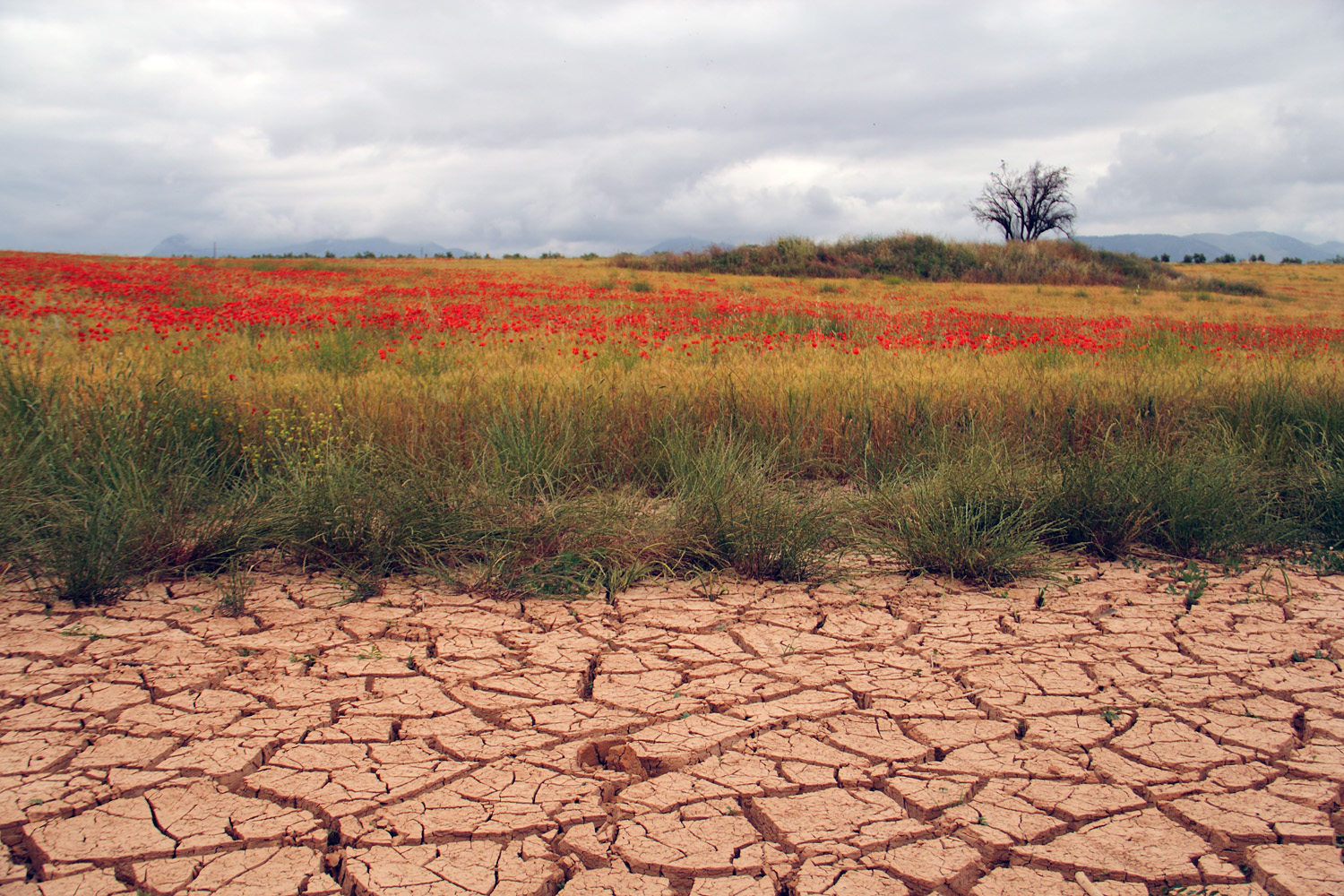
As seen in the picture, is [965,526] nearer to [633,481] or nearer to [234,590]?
→ [633,481]

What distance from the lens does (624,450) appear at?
4.73 meters

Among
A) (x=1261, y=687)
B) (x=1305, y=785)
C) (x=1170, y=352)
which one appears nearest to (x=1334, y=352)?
(x=1170, y=352)

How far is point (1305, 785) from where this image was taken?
2.12m

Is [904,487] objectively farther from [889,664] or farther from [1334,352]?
[1334,352]

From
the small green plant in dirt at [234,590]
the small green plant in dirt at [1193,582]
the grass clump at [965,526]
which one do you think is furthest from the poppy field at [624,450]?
the small green plant in dirt at [1193,582]

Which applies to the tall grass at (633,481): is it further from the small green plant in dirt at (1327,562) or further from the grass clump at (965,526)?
the small green plant in dirt at (1327,562)

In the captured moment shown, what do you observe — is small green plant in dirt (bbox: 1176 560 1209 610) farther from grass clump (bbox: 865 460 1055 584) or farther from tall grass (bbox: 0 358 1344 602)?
grass clump (bbox: 865 460 1055 584)

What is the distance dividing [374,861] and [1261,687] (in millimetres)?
2873

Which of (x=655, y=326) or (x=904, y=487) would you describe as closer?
(x=904, y=487)

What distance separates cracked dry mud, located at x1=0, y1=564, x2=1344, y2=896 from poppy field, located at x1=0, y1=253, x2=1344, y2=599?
0.30 m

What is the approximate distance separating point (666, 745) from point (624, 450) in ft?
8.56

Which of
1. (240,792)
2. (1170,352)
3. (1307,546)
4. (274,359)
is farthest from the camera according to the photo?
(1170,352)

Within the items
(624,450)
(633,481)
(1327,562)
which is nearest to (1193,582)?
(1327,562)

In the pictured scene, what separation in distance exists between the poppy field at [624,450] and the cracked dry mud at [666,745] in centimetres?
30
